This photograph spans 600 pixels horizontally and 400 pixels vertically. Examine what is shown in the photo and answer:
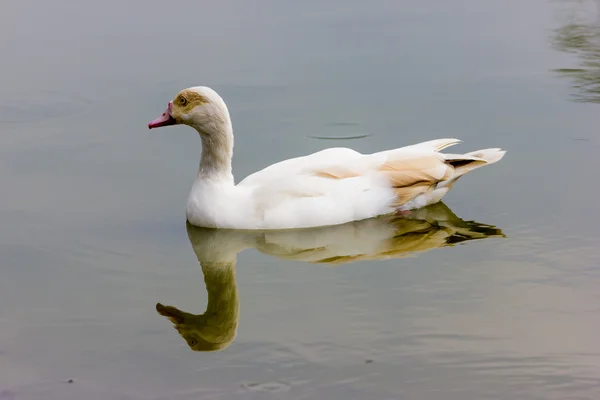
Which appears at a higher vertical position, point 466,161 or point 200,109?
point 200,109

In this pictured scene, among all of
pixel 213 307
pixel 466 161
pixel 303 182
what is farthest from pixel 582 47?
pixel 213 307

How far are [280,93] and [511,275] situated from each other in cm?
447

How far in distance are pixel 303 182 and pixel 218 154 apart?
0.79 meters

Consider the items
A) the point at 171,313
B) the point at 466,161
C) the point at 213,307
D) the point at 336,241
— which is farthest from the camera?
the point at 466,161

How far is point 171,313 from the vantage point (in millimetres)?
7797

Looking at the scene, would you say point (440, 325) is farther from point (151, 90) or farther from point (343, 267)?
point (151, 90)

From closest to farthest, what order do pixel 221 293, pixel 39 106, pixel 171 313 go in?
pixel 171 313, pixel 221 293, pixel 39 106

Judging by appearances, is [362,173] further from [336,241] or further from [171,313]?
[171,313]

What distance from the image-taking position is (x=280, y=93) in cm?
1191

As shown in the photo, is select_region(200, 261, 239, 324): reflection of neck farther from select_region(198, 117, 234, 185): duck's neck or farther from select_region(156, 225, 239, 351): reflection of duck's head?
select_region(198, 117, 234, 185): duck's neck

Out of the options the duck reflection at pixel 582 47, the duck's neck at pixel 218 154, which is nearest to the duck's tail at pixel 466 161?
the duck's neck at pixel 218 154

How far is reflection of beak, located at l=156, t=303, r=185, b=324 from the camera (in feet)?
25.3

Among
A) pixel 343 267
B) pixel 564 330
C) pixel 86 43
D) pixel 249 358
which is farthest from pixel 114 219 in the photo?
pixel 86 43

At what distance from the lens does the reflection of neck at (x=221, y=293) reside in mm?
7797
